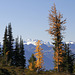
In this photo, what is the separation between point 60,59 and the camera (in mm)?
35625

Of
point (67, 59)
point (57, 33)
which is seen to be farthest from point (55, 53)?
point (67, 59)

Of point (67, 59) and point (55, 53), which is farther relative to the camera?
point (67, 59)

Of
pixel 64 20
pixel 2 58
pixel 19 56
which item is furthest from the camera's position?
pixel 19 56

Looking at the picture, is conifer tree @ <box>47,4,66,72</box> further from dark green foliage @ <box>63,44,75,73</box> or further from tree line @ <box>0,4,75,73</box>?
dark green foliage @ <box>63,44,75,73</box>

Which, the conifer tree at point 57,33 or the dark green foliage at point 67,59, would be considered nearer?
the conifer tree at point 57,33

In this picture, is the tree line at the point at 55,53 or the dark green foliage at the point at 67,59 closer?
the tree line at the point at 55,53

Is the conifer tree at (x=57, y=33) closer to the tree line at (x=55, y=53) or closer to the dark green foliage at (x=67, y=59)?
the tree line at (x=55, y=53)

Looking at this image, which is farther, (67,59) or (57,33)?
(67,59)

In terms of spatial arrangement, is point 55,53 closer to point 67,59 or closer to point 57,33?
point 57,33

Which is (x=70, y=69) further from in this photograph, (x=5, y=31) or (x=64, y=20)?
(x=64, y=20)

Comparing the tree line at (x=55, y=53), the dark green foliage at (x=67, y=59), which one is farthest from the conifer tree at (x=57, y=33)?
the dark green foliage at (x=67, y=59)

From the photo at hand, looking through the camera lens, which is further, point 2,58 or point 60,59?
point 2,58

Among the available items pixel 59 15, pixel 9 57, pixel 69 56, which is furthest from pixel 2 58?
pixel 59 15

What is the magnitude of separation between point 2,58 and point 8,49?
4.36m
